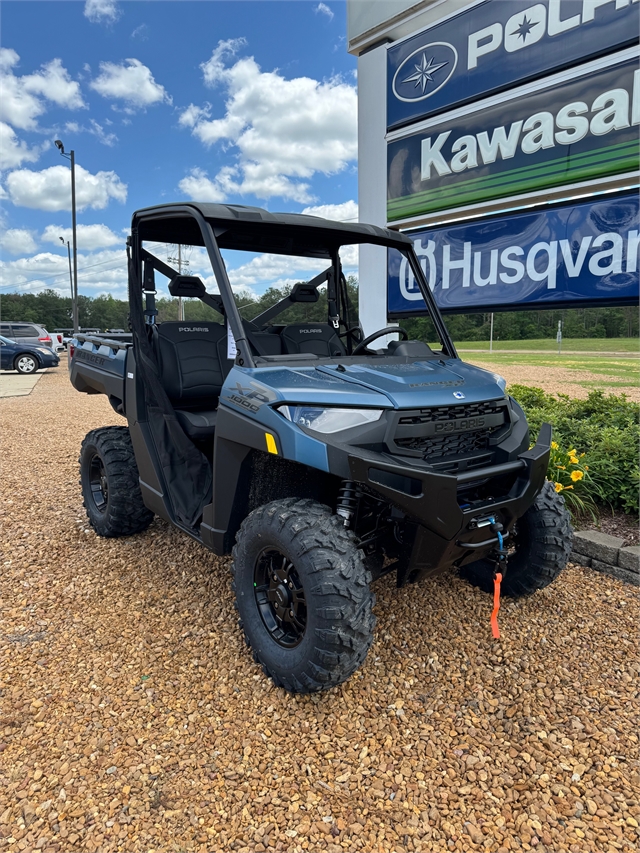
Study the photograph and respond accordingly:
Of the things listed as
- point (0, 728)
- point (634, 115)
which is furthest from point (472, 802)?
point (634, 115)

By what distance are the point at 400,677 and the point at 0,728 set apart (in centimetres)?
160

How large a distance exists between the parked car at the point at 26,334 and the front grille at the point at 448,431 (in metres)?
19.3

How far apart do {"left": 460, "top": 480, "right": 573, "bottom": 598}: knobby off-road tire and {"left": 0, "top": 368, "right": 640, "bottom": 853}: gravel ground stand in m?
0.17

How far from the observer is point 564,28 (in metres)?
4.56

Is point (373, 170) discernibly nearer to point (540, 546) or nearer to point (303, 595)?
point (540, 546)

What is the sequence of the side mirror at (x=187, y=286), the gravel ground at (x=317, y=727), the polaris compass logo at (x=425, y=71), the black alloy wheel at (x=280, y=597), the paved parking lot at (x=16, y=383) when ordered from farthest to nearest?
1. the paved parking lot at (x=16, y=383)
2. the polaris compass logo at (x=425, y=71)
3. the side mirror at (x=187, y=286)
4. the black alloy wheel at (x=280, y=597)
5. the gravel ground at (x=317, y=727)

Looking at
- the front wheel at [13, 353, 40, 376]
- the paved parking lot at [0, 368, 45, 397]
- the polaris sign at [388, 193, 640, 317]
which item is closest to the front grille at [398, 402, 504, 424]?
the polaris sign at [388, 193, 640, 317]

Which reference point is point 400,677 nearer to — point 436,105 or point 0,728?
point 0,728

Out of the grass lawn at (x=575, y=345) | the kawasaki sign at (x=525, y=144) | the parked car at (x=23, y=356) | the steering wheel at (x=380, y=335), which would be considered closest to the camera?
the steering wheel at (x=380, y=335)

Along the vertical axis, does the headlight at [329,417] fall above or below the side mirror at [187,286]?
below

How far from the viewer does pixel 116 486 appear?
355 centimetres

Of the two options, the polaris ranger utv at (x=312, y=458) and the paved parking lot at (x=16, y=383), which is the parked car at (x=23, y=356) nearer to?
the paved parking lot at (x=16, y=383)

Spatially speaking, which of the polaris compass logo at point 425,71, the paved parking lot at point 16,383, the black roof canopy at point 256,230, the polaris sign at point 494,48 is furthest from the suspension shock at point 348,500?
the paved parking lot at point 16,383

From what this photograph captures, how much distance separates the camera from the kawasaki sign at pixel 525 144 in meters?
4.33
